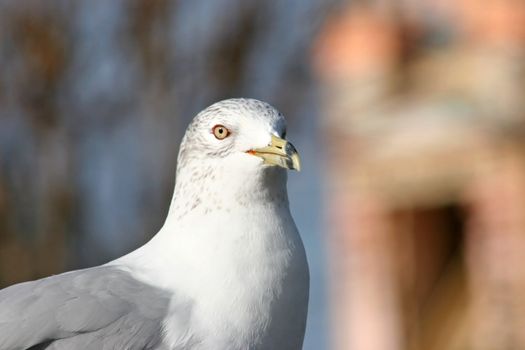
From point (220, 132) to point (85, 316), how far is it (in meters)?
0.61

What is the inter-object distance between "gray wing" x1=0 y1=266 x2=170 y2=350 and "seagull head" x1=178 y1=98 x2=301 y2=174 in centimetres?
41

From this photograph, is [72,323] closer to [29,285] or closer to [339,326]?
[29,285]

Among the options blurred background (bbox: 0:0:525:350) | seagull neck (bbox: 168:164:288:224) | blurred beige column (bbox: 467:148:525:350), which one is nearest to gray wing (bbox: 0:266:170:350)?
seagull neck (bbox: 168:164:288:224)

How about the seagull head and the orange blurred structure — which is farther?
the orange blurred structure

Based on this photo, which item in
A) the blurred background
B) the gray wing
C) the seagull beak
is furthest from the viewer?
the blurred background

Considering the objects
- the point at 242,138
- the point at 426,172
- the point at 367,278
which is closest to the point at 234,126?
the point at 242,138

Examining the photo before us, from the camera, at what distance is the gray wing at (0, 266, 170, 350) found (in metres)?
3.38

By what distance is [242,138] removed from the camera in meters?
3.64

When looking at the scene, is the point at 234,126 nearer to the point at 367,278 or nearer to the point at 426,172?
the point at 426,172

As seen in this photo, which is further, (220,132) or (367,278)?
(367,278)

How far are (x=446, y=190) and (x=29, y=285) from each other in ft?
36.2

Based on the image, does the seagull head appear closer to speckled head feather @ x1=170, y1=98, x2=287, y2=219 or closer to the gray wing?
speckled head feather @ x1=170, y1=98, x2=287, y2=219

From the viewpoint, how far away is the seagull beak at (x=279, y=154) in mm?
3514

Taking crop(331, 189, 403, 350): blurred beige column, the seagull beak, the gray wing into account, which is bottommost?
crop(331, 189, 403, 350): blurred beige column
